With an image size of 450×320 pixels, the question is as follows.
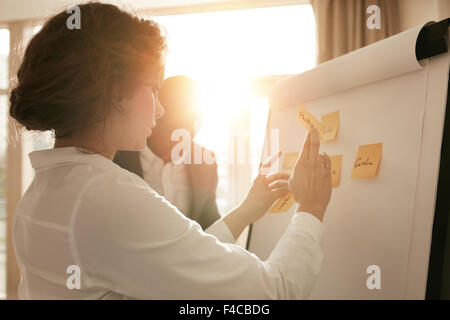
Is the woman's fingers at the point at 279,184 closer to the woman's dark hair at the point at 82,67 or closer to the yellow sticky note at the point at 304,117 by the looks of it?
the yellow sticky note at the point at 304,117

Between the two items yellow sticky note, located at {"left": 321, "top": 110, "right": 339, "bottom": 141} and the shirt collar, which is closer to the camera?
the shirt collar

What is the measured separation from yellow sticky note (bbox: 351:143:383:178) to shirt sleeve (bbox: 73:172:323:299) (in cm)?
43

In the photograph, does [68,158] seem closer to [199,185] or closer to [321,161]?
[321,161]

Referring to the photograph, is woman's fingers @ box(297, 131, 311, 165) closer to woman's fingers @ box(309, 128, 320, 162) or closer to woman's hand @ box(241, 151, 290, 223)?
woman's fingers @ box(309, 128, 320, 162)

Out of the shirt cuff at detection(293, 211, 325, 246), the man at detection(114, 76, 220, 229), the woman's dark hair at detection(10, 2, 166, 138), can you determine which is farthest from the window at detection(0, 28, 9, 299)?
the shirt cuff at detection(293, 211, 325, 246)

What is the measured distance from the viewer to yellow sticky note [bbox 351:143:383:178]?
81 centimetres

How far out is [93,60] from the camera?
1.82 feet

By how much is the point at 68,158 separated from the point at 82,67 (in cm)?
14

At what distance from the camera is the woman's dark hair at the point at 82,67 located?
553 mm

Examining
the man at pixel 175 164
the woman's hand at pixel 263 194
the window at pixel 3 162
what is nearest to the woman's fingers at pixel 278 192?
the woman's hand at pixel 263 194

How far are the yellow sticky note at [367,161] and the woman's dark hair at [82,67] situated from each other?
1.72 ft
